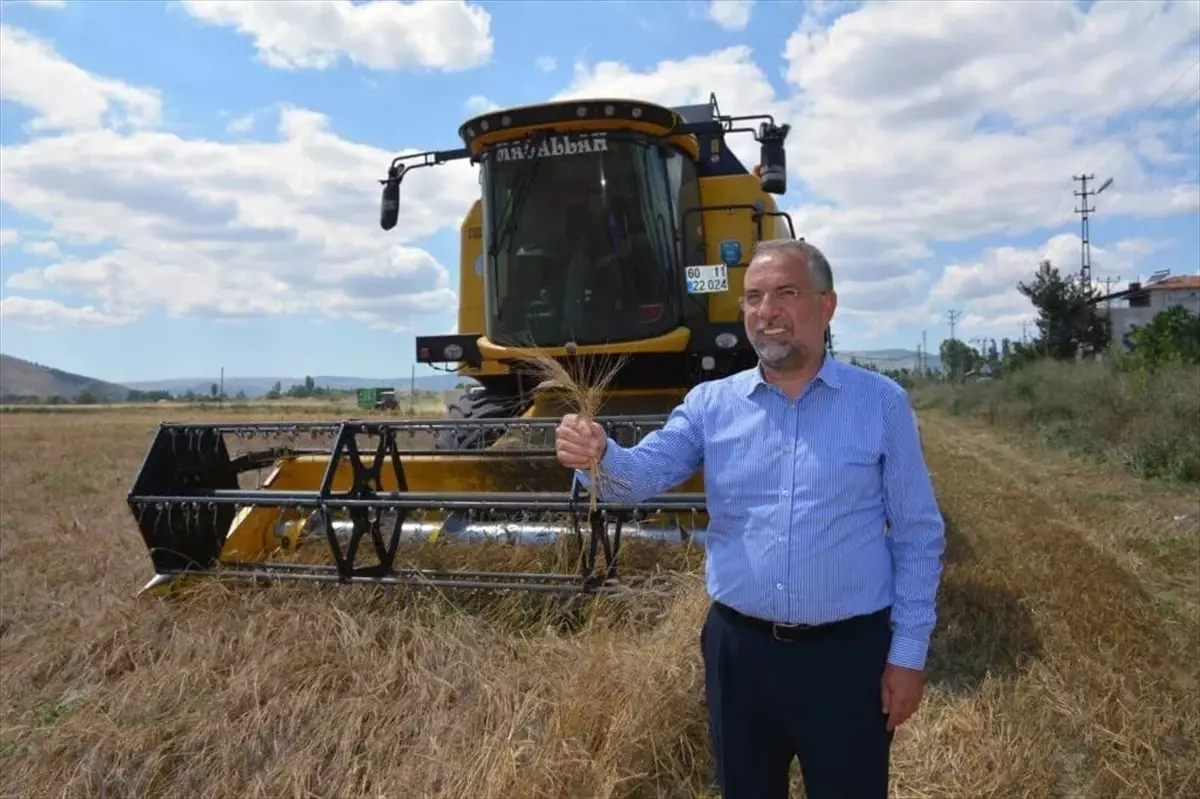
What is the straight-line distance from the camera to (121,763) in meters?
3.40

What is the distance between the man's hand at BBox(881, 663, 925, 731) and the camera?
211 centimetres

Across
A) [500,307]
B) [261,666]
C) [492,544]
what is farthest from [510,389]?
[261,666]

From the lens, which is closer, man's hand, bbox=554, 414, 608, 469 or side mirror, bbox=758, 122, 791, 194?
man's hand, bbox=554, 414, 608, 469

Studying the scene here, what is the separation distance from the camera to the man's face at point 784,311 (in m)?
2.15

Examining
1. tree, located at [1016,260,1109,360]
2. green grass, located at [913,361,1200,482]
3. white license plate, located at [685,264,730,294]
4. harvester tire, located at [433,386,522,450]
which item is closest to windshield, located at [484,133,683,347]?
white license plate, located at [685,264,730,294]

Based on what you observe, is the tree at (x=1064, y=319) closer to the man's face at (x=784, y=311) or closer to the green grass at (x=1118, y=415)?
the green grass at (x=1118, y=415)

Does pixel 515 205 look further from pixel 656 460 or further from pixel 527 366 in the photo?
pixel 656 460

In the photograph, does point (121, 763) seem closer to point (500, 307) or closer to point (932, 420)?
point (500, 307)

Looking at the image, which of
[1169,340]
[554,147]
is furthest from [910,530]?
[1169,340]

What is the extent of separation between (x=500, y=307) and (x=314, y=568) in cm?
243

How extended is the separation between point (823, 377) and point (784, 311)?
0.18m

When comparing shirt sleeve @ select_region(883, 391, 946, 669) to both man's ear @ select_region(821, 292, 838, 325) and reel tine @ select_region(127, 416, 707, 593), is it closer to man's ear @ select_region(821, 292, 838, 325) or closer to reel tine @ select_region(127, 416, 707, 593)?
man's ear @ select_region(821, 292, 838, 325)

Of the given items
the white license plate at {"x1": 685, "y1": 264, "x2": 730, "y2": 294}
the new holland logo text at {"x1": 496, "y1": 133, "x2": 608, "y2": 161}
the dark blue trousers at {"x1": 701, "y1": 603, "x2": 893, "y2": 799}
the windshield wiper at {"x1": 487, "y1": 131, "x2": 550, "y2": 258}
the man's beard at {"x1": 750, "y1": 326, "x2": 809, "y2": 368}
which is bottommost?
the dark blue trousers at {"x1": 701, "y1": 603, "x2": 893, "y2": 799}

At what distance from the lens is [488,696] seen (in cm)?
358
